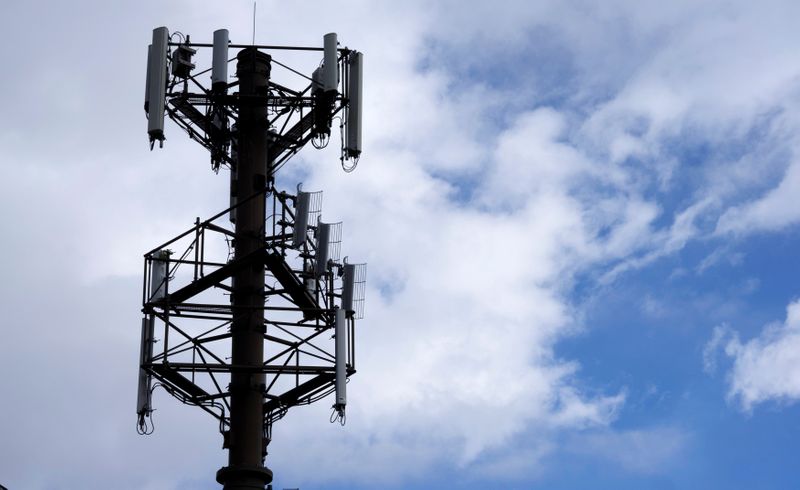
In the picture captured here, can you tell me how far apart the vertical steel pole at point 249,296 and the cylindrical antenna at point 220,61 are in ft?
3.57

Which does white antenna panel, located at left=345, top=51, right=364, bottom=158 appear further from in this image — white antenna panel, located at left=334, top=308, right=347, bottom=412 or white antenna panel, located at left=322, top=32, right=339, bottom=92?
white antenna panel, located at left=334, top=308, right=347, bottom=412

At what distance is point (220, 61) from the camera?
52844mm

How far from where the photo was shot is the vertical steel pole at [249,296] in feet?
164

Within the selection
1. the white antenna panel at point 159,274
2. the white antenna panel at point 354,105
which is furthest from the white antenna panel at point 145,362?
the white antenna panel at point 354,105

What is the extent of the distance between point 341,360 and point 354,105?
28.1ft

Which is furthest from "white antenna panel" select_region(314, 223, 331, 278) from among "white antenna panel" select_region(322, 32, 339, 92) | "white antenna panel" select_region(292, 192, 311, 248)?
"white antenna panel" select_region(322, 32, 339, 92)

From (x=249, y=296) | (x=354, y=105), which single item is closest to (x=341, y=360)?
(x=249, y=296)

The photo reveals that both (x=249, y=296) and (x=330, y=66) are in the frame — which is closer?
(x=249, y=296)

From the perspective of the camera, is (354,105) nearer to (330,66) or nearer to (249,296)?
(330,66)

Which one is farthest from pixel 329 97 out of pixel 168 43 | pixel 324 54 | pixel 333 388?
pixel 333 388

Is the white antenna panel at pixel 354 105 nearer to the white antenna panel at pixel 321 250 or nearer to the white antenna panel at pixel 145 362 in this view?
the white antenna panel at pixel 321 250

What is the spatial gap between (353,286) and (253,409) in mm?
5138

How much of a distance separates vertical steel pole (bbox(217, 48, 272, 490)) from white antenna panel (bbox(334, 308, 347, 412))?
2.33 metres

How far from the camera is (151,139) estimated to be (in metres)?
52.2
